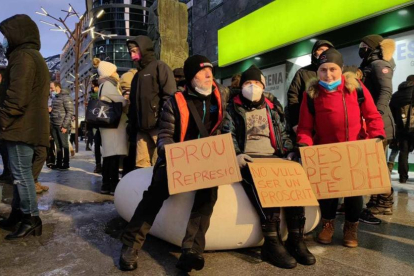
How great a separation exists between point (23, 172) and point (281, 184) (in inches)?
89.7

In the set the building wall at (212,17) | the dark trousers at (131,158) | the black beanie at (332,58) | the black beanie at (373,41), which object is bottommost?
the dark trousers at (131,158)

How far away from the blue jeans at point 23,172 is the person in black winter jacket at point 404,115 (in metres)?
5.69

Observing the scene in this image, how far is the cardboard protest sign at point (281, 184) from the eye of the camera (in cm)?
245

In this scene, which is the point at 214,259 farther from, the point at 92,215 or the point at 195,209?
the point at 92,215

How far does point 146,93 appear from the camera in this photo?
13.0 feet

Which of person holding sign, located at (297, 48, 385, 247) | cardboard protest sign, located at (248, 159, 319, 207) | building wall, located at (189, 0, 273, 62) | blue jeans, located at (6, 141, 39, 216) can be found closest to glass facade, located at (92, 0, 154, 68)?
building wall, located at (189, 0, 273, 62)

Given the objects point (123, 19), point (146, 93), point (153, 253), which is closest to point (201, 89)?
point (153, 253)

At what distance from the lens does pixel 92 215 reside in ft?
12.2

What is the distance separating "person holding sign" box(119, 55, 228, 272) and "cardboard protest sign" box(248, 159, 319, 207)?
36cm

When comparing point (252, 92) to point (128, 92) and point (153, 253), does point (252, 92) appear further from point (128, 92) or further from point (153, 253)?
point (128, 92)

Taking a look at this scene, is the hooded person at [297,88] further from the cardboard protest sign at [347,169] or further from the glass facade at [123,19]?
the glass facade at [123,19]

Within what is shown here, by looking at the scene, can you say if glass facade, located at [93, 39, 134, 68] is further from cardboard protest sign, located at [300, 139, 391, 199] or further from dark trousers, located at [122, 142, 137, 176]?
cardboard protest sign, located at [300, 139, 391, 199]

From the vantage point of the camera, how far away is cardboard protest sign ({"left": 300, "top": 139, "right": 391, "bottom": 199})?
2549 mm

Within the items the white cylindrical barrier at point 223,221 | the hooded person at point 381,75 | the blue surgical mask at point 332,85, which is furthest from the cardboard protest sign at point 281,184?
the hooded person at point 381,75
